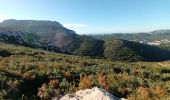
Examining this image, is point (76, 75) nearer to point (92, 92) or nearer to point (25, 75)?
point (25, 75)

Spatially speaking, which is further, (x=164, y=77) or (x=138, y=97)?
(x=164, y=77)

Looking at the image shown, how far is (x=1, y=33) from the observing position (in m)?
158

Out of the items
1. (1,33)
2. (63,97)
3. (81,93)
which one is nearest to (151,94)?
(81,93)

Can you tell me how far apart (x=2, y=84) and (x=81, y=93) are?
405 cm

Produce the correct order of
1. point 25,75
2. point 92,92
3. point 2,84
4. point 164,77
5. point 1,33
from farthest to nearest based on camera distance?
1. point 1,33
2. point 164,77
3. point 25,75
4. point 2,84
5. point 92,92

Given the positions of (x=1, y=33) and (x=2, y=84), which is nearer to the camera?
(x=2, y=84)

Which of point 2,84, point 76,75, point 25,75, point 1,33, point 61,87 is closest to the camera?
point 2,84

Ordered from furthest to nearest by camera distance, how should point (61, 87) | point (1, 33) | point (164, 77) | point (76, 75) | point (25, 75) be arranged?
point (1, 33)
point (164, 77)
point (76, 75)
point (25, 75)
point (61, 87)

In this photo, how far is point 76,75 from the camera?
1772 centimetres

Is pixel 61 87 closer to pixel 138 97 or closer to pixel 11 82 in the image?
pixel 11 82

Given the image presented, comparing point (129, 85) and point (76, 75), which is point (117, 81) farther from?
point (76, 75)

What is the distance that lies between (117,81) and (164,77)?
7.85m

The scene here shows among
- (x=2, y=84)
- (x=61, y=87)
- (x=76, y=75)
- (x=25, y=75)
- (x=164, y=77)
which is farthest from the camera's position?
(x=164, y=77)

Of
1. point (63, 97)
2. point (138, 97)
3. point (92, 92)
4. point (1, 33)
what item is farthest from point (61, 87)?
point (1, 33)
